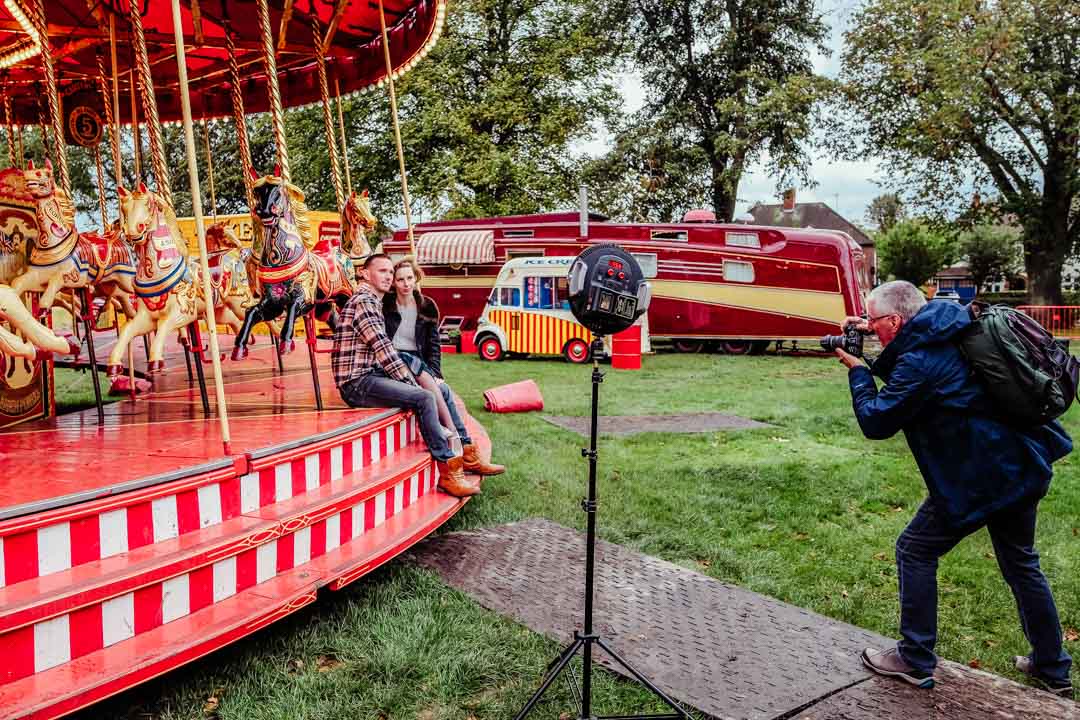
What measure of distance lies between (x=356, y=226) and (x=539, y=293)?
35.4ft

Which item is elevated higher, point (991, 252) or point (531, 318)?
point (991, 252)

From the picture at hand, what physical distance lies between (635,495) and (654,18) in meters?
26.6

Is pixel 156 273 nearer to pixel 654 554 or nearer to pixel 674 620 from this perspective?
pixel 654 554

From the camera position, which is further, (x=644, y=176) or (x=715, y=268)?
(x=644, y=176)

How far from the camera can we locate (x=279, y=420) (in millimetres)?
5289

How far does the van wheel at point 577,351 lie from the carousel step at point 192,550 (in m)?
13.1

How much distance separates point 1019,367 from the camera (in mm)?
3383

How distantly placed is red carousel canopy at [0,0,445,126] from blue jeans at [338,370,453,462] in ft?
10.6

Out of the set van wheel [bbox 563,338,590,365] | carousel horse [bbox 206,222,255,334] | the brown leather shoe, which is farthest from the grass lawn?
van wheel [bbox 563,338,590,365]

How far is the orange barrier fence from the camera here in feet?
86.8

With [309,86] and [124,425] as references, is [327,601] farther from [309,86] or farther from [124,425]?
[309,86]

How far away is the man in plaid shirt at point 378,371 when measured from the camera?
5395mm

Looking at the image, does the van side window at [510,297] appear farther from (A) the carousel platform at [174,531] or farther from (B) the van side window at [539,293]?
(A) the carousel platform at [174,531]

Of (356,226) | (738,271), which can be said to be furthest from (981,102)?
(356,226)
